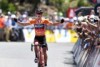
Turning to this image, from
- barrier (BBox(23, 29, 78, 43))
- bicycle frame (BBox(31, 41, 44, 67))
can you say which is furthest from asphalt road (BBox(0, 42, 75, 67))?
barrier (BBox(23, 29, 78, 43))

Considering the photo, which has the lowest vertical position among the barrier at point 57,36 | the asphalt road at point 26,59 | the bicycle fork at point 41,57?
the barrier at point 57,36

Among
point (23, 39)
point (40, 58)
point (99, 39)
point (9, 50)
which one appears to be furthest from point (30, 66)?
point (23, 39)

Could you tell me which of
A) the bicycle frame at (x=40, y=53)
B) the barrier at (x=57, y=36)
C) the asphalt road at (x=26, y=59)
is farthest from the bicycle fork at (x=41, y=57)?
the barrier at (x=57, y=36)

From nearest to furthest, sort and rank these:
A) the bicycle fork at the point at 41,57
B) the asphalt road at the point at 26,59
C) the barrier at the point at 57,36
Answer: the bicycle fork at the point at 41,57, the asphalt road at the point at 26,59, the barrier at the point at 57,36

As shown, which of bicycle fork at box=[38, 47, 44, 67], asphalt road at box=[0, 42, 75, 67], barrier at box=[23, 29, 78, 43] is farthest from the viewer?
barrier at box=[23, 29, 78, 43]

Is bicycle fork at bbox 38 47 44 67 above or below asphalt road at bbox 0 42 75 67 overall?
above

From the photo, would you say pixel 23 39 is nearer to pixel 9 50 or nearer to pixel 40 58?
pixel 9 50

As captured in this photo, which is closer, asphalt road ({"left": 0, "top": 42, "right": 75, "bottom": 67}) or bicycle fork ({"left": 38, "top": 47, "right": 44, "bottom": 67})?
bicycle fork ({"left": 38, "top": 47, "right": 44, "bottom": 67})

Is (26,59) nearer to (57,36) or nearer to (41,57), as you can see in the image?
(41,57)

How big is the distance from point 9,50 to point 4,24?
267 inches

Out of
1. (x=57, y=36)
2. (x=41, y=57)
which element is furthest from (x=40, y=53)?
(x=57, y=36)

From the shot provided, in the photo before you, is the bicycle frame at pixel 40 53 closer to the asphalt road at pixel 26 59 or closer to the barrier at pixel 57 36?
the asphalt road at pixel 26 59

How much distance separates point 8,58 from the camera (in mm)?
19422

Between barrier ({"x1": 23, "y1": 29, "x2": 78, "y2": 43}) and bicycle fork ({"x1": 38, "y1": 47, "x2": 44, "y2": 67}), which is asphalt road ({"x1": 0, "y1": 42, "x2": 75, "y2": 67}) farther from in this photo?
barrier ({"x1": 23, "y1": 29, "x2": 78, "y2": 43})
